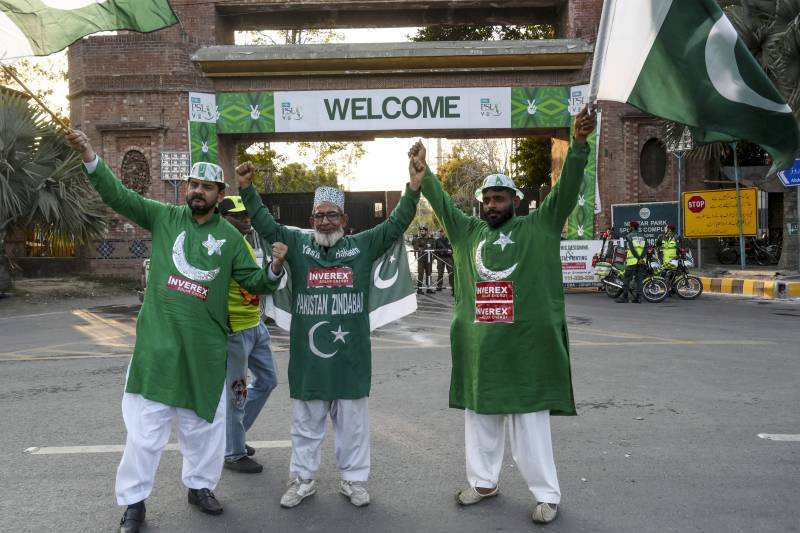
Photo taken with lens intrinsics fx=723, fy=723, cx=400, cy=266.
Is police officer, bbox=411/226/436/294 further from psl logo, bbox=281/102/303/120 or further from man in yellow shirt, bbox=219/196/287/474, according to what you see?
man in yellow shirt, bbox=219/196/287/474

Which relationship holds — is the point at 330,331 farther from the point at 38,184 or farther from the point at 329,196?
the point at 38,184

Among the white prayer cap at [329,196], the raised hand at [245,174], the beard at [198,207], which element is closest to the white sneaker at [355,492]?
the white prayer cap at [329,196]

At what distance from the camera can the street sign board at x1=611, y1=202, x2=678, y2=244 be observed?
20812mm

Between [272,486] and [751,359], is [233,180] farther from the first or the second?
[272,486]

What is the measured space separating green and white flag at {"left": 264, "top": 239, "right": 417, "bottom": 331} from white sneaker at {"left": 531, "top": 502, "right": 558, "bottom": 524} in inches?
55.8

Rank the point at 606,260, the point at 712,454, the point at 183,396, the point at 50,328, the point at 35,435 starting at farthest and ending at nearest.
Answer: the point at 606,260 → the point at 50,328 → the point at 35,435 → the point at 712,454 → the point at 183,396

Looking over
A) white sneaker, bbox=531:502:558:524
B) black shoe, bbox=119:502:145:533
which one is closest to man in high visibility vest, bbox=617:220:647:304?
white sneaker, bbox=531:502:558:524

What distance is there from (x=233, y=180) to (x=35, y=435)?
60.1ft

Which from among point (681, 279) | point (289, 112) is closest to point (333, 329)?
point (681, 279)

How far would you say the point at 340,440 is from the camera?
4344 millimetres

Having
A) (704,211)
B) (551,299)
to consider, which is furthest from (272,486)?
(704,211)

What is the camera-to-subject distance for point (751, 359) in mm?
8359

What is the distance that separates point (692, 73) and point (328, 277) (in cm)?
258

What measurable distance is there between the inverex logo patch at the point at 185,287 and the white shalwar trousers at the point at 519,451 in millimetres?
1718
